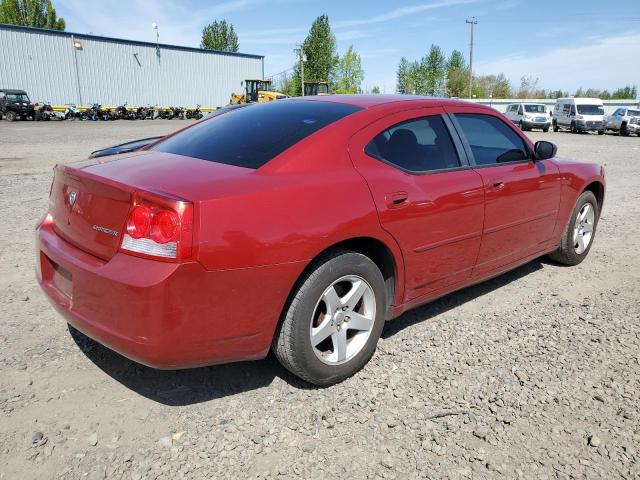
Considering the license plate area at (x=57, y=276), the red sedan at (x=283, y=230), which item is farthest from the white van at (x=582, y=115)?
the license plate area at (x=57, y=276)

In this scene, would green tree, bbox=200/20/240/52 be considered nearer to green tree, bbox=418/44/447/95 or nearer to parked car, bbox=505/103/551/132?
green tree, bbox=418/44/447/95

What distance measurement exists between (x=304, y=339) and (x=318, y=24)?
252 feet

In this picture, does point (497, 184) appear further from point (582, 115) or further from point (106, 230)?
point (582, 115)

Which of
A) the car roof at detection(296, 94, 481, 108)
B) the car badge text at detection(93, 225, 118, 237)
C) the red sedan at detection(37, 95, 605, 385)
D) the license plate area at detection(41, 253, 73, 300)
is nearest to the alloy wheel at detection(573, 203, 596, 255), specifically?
the red sedan at detection(37, 95, 605, 385)

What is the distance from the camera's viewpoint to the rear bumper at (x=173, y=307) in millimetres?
2238

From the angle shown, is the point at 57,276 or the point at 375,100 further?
the point at 375,100

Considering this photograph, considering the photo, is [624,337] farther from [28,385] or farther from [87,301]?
[28,385]

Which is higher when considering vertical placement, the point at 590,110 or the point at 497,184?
the point at 590,110

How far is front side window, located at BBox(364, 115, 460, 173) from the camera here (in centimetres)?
314

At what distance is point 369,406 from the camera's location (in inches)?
108

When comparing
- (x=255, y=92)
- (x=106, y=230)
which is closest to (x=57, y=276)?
(x=106, y=230)

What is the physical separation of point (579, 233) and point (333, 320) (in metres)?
3.31

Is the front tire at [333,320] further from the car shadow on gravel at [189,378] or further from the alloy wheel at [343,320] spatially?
the car shadow on gravel at [189,378]

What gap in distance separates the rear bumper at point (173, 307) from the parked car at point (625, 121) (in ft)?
109
